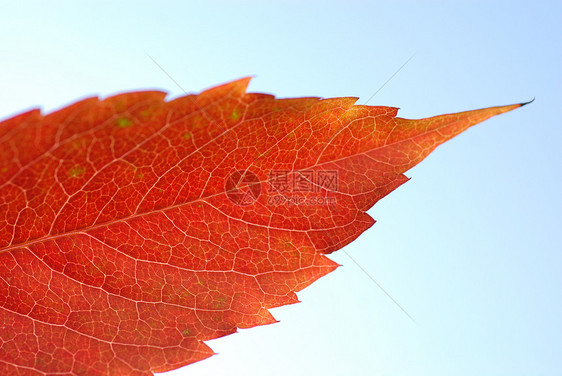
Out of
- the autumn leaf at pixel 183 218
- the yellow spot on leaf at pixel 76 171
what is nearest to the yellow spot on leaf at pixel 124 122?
the autumn leaf at pixel 183 218

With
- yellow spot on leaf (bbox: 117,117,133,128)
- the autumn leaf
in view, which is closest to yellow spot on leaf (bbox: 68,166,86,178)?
the autumn leaf

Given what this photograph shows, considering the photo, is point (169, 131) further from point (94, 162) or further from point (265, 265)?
point (265, 265)

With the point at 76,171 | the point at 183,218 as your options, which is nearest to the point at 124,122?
the point at 76,171

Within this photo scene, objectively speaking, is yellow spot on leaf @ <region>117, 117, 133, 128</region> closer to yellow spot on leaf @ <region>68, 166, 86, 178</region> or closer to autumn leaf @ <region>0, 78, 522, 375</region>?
autumn leaf @ <region>0, 78, 522, 375</region>

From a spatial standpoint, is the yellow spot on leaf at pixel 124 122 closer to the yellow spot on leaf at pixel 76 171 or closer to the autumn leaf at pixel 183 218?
the autumn leaf at pixel 183 218

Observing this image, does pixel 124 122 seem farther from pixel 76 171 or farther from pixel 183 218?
pixel 183 218

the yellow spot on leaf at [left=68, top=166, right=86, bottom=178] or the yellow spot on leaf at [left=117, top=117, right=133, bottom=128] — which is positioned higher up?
the yellow spot on leaf at [left=117, top=117, right=133, bottom=128]

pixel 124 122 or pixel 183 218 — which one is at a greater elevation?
pixel 124 122

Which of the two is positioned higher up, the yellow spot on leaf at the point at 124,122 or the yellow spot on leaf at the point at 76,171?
the yellow spot on leaf at the point at 124,122
